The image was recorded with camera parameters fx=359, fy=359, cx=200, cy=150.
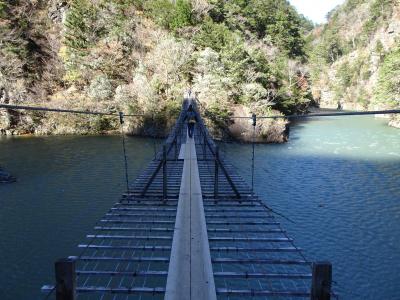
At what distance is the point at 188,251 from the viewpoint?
428 cm

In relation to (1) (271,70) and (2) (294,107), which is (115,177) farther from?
(2) (294,107)

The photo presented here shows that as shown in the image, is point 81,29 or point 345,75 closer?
point 81,29

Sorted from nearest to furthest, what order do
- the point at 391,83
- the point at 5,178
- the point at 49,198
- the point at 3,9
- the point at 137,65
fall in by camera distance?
the point at 49,198, the point at 5,178, the point at 3,9, the point at 137,65, the point at 391,83

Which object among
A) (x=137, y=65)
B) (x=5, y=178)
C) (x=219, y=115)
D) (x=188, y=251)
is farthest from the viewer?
(x=137, y=65)

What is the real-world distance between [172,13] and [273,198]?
23865mm

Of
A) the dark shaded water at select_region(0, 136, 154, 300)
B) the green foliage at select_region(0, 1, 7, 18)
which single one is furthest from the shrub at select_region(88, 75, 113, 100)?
the green foliage at select_region(0, 1, 7, 18)

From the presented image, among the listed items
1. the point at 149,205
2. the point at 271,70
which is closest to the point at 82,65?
the point at 271,70

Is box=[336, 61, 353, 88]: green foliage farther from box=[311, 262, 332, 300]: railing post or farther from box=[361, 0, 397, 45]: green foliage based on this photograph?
box=[311, 262, 332, 300]: railing post

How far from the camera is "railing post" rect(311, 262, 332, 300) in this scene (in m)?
2.84

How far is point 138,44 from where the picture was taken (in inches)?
1163

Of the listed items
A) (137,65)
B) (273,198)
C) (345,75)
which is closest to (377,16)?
(345,75)

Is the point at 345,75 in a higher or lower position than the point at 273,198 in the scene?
higher

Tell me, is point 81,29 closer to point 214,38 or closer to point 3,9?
point 3,9

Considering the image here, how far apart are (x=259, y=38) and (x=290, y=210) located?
1169 inches
